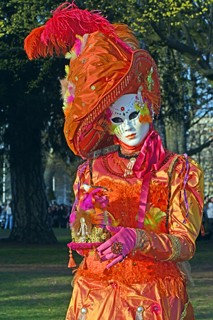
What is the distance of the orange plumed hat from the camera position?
183 inches

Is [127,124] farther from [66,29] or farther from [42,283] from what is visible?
[42,283]

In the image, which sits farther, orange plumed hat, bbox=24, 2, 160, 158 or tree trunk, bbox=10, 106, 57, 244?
tree trunk, bbox=10, 106, 57, 244

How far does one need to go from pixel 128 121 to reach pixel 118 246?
870 mm

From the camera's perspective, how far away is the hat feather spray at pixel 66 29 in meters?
4.84

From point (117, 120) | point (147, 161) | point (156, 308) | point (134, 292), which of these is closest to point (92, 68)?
point (117, 120)

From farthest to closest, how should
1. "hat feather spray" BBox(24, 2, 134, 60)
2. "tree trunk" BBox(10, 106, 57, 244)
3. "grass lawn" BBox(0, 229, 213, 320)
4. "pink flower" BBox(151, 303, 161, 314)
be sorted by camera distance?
"tree trunk" BBox(10, 106, 57, 244)
"grass lawn" BBox(0, 229, 213, 320)
"hat feather spray" BBox(24, 2, 134, 60)
"pink flower" BBox(151, 303, 161, 314)

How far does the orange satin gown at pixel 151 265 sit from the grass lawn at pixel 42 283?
6.60 metres

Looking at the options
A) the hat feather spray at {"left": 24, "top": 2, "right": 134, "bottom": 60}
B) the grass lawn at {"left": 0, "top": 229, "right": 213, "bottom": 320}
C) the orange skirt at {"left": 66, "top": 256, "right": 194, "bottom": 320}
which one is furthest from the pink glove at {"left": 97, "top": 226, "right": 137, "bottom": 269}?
the grass lawn at {"left": 0, "top": 229, "right": 213, "bottom": 320}

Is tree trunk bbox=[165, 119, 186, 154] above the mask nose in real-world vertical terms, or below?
above

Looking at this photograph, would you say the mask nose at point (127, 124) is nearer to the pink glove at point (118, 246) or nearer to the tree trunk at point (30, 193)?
the pink glove at point (118, 246)

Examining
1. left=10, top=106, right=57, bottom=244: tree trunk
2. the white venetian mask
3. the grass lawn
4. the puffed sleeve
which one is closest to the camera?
the puffed sleeve

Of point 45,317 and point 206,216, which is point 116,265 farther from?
point 206,216

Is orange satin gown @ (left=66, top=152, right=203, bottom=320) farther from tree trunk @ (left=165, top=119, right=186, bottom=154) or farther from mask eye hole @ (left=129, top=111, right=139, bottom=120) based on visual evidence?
tree trunk @ (left=165, top=119, right=186, bottom=154)

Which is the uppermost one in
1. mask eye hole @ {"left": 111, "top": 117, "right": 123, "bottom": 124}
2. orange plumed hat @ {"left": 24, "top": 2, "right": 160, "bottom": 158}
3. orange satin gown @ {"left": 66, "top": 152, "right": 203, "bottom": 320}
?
orange plumed hat @ {"left": 24, "top": 2, "right": 160, "bottom": 158}
